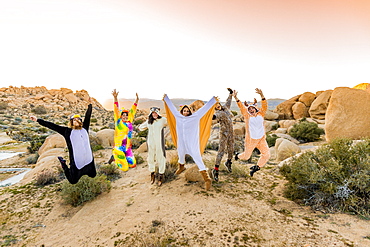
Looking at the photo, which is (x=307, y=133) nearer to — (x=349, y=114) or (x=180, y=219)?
(x=349, y=114)

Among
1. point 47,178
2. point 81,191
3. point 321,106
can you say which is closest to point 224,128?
point 81,191

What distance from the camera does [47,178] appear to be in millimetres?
6922

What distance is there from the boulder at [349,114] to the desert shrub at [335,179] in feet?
16.7

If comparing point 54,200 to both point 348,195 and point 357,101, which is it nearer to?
point 348,195

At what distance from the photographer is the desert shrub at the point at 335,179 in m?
3.85

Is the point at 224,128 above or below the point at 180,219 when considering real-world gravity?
above

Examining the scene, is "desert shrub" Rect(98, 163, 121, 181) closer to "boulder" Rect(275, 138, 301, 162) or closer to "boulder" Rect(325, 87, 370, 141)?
"boulder" Rect(275, 138, 301, 162)

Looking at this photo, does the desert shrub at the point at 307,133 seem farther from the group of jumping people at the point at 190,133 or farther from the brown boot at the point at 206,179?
the brown boot at the point at 206,179

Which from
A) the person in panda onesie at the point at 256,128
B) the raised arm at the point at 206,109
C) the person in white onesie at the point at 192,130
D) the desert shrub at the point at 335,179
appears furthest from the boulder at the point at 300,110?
the person in white onesie at the point at 192,130

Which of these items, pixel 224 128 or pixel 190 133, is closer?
pixel 190 133

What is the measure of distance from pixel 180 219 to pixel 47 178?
19.3 ft

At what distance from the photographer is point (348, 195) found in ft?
12.7

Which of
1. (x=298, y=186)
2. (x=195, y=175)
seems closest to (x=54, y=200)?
(x=195, y=175)

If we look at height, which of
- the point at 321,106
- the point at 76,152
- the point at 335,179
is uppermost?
the point at 321,106
